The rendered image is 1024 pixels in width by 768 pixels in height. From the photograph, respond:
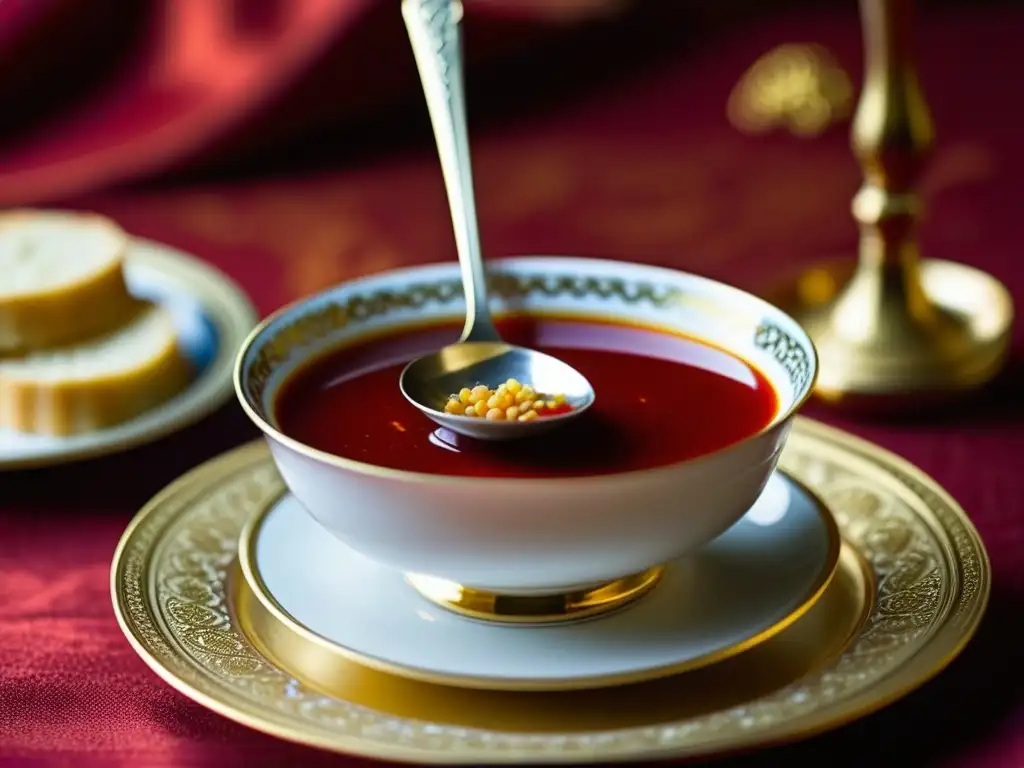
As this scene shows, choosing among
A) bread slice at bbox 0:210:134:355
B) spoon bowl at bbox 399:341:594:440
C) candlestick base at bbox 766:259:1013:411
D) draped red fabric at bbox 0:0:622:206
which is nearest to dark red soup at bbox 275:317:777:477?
spoon bowl at bbox 399:341:594:440

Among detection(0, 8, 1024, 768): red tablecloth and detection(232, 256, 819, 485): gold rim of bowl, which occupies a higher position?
detection(232, 256, 819, 485): gold rim of bowl

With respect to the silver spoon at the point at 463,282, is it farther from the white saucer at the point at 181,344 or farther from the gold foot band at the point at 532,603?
the white saucer at the point at 181,344

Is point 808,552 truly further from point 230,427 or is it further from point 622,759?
point 230,427

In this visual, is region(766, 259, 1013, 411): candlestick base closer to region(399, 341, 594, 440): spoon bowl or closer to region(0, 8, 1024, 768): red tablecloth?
region(0, 8, 1024, 768): red tablecloth

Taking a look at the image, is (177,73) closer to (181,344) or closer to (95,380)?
(181,344)

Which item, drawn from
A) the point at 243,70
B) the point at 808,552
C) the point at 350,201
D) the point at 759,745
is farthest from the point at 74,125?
the point at 759,745

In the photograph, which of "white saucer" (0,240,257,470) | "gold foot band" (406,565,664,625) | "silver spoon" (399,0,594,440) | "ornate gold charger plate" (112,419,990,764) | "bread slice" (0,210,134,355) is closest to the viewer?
"ornate gold charger plate" (112,419,990,764)
